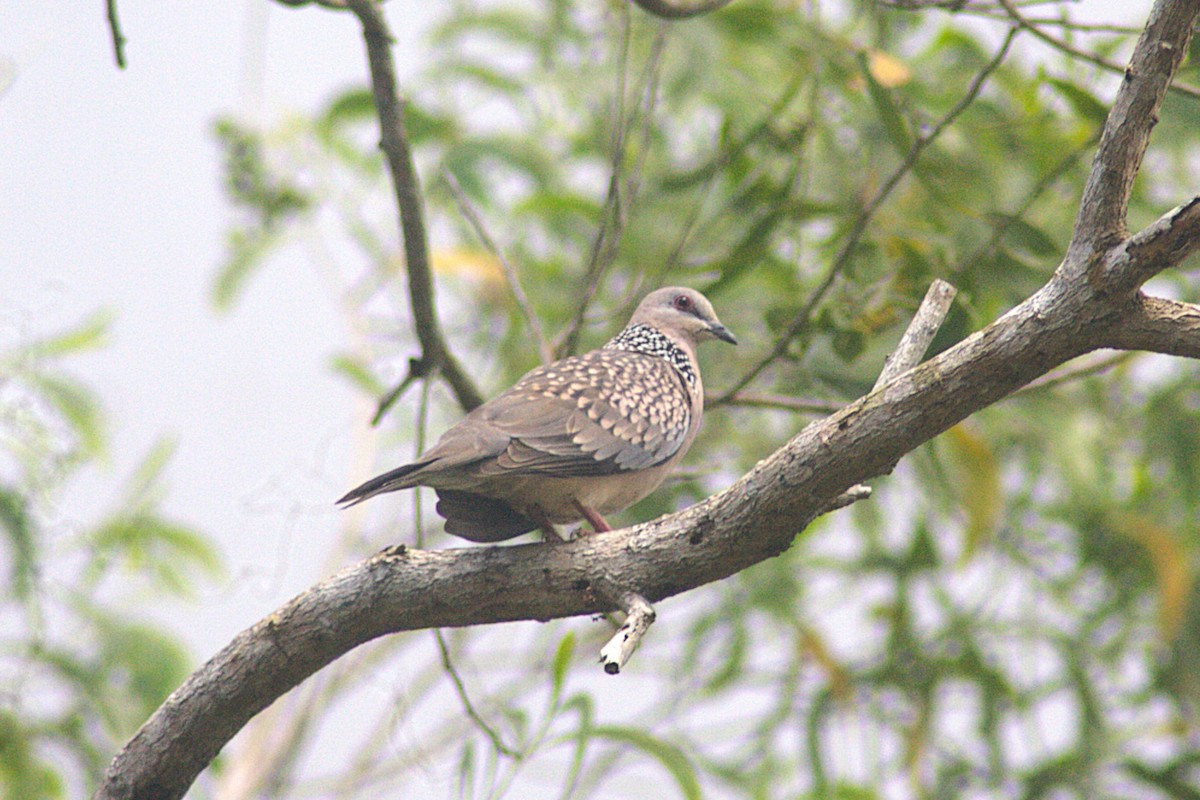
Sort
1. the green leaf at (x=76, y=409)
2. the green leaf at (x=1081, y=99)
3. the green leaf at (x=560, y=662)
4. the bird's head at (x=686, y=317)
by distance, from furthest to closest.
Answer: the green leaf at (x=76, y=409)
the bird's head at (x=686, y=317)
the green leaf at (x=1081, y=99)
the green leaf at (x=560, y=662)

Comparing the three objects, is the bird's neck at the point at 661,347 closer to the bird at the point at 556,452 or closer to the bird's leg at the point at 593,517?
the bird at the point at 556,452

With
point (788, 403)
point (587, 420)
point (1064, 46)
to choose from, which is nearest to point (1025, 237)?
point (1064, 46)

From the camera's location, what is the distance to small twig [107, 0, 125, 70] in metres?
2.36

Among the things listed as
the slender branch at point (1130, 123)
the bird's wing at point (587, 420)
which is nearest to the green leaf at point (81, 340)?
the bird's wing at point (587, 420)

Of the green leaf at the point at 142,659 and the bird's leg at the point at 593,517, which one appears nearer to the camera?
the bird's leg at the point at 593,517

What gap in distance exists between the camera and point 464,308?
191 inches

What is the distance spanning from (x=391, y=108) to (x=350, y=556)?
277cm

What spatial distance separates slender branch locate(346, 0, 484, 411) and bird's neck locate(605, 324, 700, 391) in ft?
1.77

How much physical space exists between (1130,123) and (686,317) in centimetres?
171

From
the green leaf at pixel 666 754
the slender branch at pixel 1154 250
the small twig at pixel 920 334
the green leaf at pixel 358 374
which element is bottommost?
the slender branch at pixel 1154 250

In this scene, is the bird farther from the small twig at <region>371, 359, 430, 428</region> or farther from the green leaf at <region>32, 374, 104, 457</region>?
the green leaf at <region>32, 374, 104, 457</region>

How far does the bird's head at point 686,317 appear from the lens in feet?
10.8

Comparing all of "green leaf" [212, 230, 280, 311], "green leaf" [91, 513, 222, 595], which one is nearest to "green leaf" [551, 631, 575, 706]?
"green leaf" [91, 513, 222, 595]

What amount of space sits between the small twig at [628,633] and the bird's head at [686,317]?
1.35 metres
